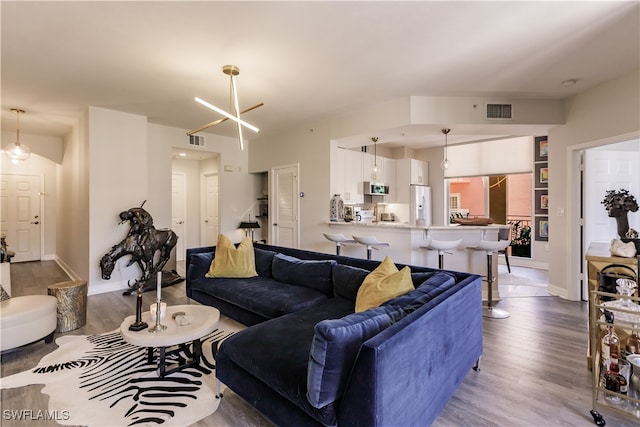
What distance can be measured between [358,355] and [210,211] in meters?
7.02

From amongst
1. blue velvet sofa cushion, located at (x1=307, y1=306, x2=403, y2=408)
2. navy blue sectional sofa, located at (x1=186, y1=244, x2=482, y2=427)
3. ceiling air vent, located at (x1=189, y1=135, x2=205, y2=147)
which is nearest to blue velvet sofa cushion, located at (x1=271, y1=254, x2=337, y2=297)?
navy blue sectional sofa, located at (x1=186, y1=244, x2=482, y2=427)

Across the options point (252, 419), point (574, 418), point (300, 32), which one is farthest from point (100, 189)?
point (574, 418)

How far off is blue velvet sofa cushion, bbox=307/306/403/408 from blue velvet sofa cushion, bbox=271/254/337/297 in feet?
5.29

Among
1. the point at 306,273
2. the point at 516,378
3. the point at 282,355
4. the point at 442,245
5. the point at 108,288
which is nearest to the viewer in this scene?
the point at 282,355

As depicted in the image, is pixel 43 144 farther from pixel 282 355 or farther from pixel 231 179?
pixel 282 355

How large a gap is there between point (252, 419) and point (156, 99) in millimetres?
4249

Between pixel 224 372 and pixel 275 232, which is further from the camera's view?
pixel 275 232

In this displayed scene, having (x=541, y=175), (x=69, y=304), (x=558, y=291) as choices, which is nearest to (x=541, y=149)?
(x=541, y=175)

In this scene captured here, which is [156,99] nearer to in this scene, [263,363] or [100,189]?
[100,189]

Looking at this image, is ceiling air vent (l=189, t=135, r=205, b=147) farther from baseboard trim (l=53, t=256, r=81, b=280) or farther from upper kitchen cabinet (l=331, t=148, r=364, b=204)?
baseboard trim (l=53, t=256, r=81, b=280)

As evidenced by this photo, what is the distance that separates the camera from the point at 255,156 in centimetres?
698

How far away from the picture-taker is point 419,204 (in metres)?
7.34

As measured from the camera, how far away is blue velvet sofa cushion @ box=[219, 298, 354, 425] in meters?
1.53

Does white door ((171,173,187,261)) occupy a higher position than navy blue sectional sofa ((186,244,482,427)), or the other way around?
white door ((171,173,187,261))
